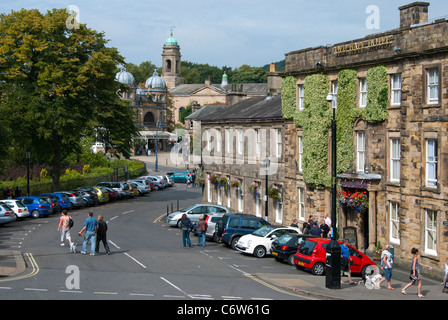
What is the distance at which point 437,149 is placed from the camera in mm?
24641

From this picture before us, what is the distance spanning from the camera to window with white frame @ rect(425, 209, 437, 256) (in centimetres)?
2477

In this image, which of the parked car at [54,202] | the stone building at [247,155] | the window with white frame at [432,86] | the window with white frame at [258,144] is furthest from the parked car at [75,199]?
the window with white frame at [432,86]

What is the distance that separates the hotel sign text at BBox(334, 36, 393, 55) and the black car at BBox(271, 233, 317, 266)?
911 cm

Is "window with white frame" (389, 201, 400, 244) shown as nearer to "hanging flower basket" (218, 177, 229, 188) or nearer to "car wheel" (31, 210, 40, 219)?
"hanging flower basket" (218, 177, 229, 188)

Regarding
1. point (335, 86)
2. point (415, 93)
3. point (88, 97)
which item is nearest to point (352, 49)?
point (335, 86)

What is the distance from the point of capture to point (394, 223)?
90.8 feet

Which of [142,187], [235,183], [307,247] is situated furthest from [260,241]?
[142,187]

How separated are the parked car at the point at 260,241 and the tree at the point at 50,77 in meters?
25.2

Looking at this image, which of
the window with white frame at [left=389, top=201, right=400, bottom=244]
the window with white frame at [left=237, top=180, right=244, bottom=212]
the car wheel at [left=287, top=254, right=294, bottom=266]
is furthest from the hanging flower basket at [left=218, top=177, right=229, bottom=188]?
the car wheel at [left=287, top=254, right=294, bottom=266]

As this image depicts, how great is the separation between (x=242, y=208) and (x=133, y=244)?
1490cm

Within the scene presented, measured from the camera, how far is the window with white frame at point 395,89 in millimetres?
27219

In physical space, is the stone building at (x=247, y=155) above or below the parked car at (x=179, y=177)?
above

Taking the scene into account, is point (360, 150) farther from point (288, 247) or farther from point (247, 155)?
point (247, 155)

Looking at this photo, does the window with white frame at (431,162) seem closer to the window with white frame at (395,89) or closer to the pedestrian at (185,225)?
the window with white frame at (395,89)
